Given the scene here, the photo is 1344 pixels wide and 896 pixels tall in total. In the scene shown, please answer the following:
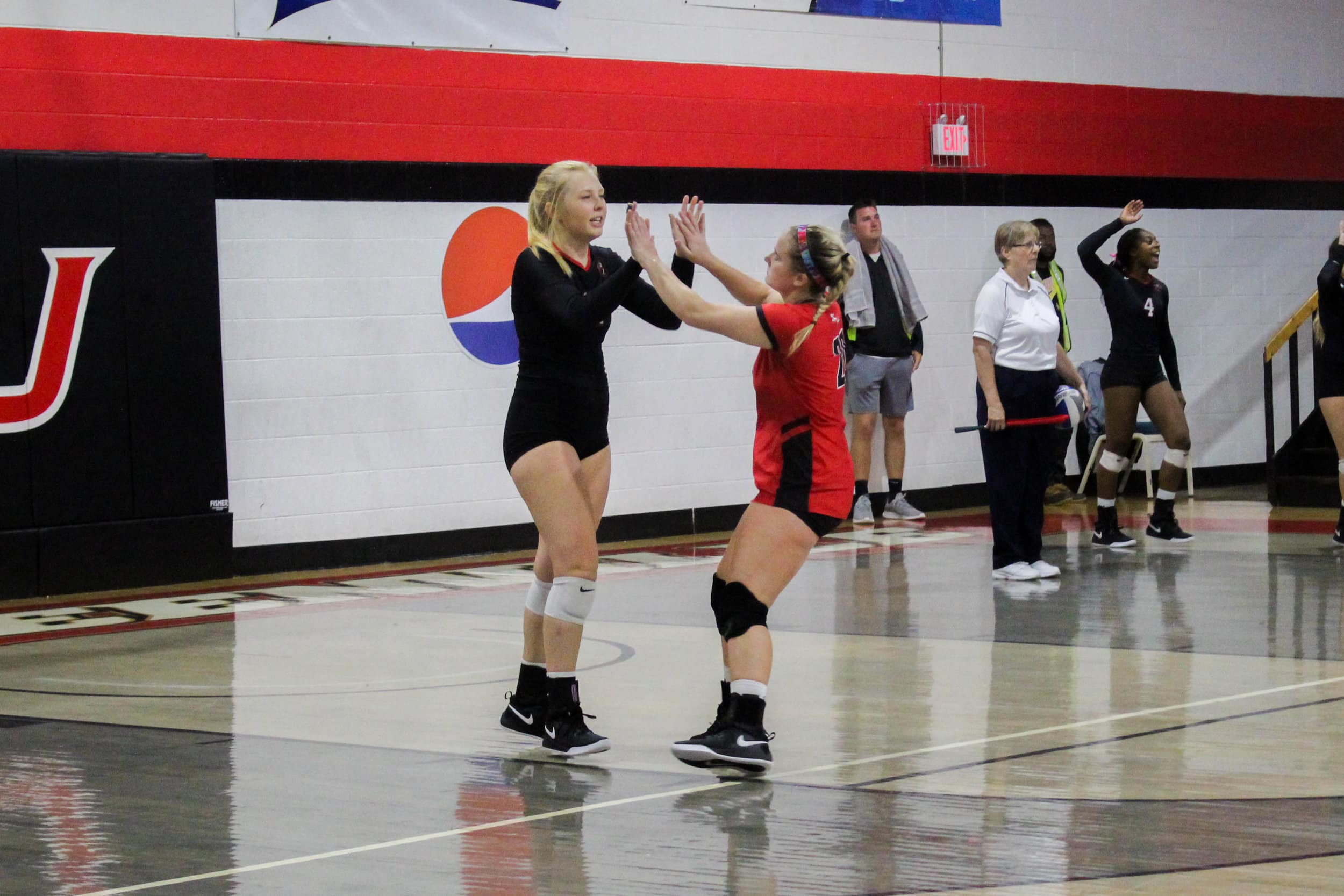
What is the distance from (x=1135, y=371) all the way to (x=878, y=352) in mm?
2768

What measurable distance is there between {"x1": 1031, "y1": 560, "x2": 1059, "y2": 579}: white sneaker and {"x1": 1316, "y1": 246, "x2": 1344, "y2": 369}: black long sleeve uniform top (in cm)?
241

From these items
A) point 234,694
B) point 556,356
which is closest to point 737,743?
point 556,356

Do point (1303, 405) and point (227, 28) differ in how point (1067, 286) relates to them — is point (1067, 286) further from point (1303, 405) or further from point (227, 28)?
point (227, 28)

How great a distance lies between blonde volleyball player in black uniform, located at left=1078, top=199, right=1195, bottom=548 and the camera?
37.0ft

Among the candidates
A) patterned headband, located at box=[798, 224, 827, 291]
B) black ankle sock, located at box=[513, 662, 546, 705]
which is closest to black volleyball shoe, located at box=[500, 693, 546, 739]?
black ankle sock, located at box=[513, 662, 546, 705]

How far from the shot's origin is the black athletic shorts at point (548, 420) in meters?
6.24

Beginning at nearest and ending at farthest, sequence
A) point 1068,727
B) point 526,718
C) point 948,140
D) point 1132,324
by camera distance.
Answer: point 1068,727
point 526,718
point 1132,324
point 948,140

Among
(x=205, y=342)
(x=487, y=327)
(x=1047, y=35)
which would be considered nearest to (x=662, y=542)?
(x=487, y=327)

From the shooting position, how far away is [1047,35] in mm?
15250

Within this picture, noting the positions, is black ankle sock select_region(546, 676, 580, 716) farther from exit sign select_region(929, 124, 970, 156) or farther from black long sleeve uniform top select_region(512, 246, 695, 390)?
exit sign select_region(929, 124, 970, 156)

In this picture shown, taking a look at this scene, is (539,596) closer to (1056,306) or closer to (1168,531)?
(1168,531)

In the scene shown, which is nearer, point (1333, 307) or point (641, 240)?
point (641, 240)

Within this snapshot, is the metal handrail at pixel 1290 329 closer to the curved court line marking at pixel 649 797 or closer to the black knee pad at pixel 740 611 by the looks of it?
the curved court line marking at pixel 649 797

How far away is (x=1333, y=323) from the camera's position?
11359mm
